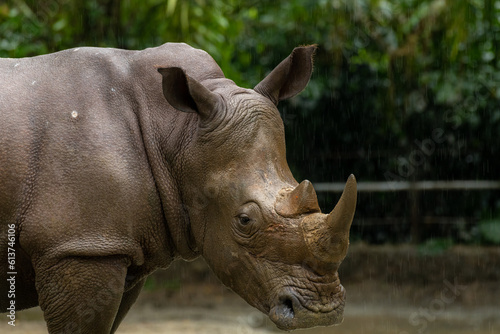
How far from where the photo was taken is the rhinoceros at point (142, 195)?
11.5 ft

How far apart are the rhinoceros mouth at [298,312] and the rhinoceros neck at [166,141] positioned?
653 millimetres

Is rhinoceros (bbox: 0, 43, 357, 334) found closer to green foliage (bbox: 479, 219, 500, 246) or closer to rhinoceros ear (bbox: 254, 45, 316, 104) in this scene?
rhinoceros ear (bbox: 254, 45, 316, 104)

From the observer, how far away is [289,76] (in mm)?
4109

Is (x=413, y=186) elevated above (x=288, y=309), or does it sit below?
below

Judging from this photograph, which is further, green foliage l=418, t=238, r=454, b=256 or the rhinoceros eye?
green foliage l=418, t=238, r=454, b=256

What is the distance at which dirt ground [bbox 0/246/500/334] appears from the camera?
314 inches

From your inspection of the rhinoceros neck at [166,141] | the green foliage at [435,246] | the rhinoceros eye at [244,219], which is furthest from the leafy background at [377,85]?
the rhinoceros eye at [244,219]

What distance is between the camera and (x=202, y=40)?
814 cm

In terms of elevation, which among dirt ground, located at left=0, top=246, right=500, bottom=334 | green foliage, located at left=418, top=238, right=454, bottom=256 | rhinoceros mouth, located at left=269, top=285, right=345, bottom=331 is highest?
rhinoceros mouth, located at left=269, top=285, right=345, bottom=331

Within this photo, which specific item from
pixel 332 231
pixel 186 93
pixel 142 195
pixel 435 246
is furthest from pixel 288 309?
pixel 435 246

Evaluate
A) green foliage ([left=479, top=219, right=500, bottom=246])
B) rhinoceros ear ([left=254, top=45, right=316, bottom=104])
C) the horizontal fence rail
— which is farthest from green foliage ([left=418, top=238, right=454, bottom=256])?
rhinoceros ear ([left=254, top=45, right=316, bottom=104])

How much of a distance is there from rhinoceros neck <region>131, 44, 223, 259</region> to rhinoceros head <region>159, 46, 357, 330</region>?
0.17 ft

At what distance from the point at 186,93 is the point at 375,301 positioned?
20.5 feet

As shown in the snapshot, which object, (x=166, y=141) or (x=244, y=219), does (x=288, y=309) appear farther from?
(x=166, y=141)
